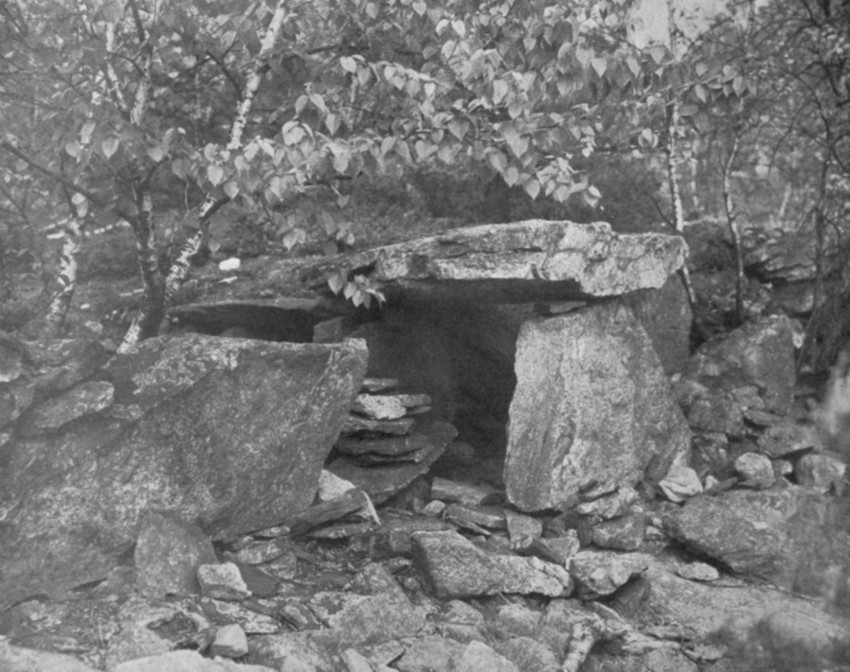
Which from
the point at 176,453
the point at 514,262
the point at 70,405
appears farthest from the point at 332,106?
the point at 70,405

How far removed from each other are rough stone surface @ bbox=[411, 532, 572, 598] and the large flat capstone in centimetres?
200

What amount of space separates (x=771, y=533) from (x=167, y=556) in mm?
4457

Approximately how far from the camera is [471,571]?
20.7ft

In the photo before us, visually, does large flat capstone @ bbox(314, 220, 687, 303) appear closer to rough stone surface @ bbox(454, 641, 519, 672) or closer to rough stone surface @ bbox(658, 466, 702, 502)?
rough stone surface @ bbox(658, 466, 702, 502)

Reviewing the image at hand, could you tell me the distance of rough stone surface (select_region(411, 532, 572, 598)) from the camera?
6.28m

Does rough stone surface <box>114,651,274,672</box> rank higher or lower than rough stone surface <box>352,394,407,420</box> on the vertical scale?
lower

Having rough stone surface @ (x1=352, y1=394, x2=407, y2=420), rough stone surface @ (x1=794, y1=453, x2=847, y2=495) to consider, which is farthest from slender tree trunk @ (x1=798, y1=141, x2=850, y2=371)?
rough stone surface @ (x1=352, y1=394, x2=407, y2=420)

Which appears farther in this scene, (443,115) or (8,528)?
(443,115)

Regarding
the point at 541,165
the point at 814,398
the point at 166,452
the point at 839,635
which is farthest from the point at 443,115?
the point at 814,398

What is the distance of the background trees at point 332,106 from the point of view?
645cm

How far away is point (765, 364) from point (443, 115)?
4.41 m

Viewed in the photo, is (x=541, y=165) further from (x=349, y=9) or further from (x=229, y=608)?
(x=229, y=608)

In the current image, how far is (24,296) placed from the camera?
7.68 metres

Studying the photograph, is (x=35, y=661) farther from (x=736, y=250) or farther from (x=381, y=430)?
(x=736, y=250)
